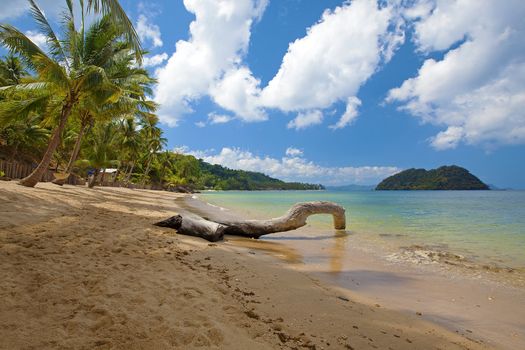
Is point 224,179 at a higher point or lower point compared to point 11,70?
lower

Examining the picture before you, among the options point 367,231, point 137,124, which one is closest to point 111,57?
point 367,231

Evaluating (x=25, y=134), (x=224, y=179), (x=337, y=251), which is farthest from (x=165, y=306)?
(x=224, y=179)

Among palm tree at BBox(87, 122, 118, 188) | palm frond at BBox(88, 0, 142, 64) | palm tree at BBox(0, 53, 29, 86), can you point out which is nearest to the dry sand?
palm frond at BBox(88, 0, 142, 64)

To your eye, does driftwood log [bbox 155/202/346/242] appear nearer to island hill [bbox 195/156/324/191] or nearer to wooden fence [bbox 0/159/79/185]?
wooden fence [bbox 0/159/79/185]

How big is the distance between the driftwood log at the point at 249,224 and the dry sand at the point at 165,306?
9.00 feet

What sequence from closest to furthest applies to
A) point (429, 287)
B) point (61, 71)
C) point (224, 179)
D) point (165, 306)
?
point (165, 306) → point (429, 287) → point (61, 71) → point (224, 179)

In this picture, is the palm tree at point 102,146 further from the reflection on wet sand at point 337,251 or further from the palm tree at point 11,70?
the reflection on wet sand at point 337,251

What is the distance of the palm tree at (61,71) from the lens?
12.8 meters

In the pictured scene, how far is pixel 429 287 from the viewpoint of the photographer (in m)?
5.28

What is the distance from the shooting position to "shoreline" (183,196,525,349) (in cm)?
379

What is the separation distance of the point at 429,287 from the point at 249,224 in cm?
587

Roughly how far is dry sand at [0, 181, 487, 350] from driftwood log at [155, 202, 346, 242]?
2744 mm

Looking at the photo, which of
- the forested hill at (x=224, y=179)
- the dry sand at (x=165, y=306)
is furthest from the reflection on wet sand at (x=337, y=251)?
the forested hill at (x=224, y=179)

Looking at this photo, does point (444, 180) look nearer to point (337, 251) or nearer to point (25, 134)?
point (337, 251)
